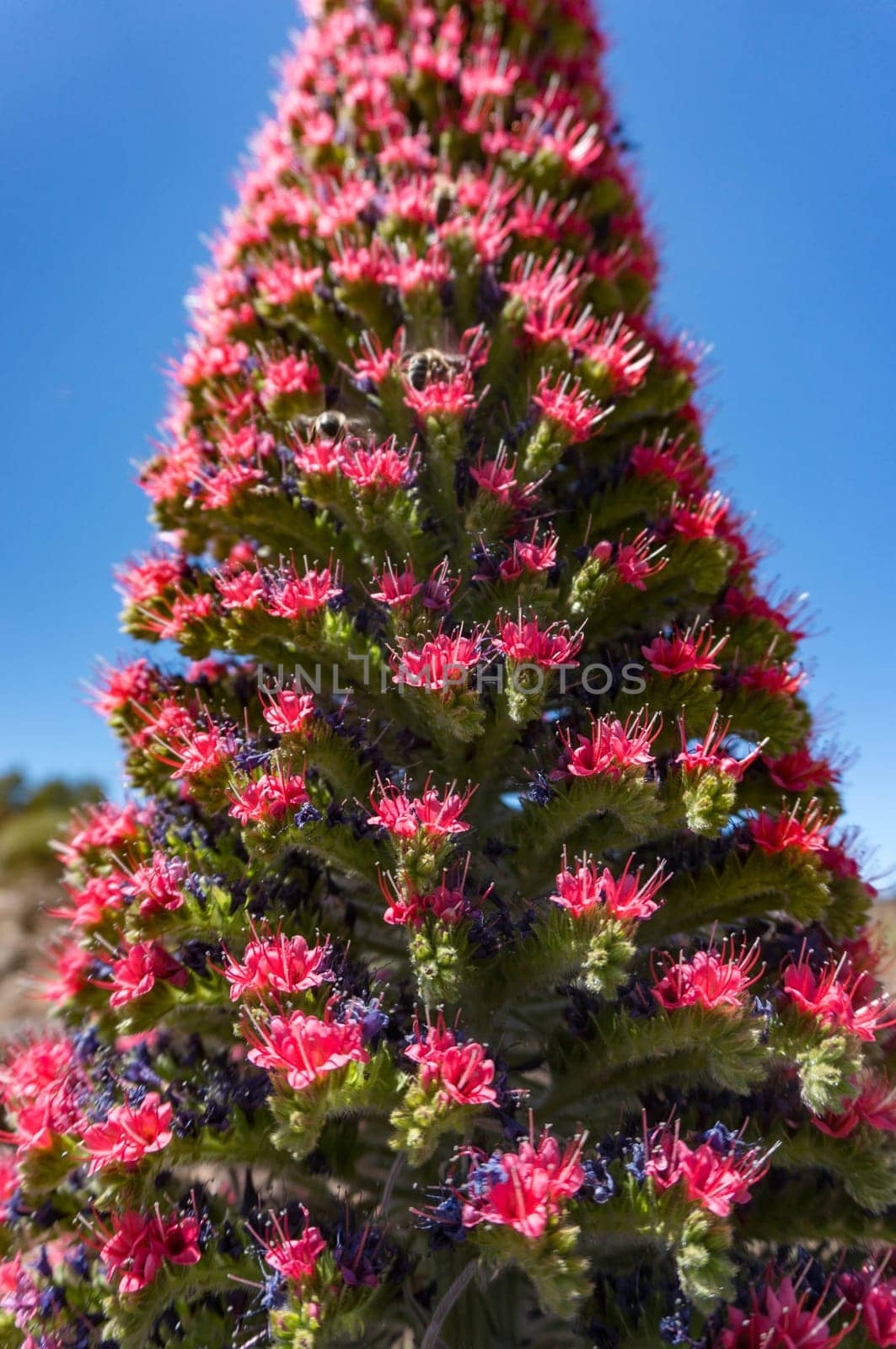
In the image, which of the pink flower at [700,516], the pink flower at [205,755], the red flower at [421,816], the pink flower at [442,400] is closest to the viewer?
the red flower at [421,816]

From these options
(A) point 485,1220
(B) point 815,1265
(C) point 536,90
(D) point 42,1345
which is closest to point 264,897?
(A) point 485,1220

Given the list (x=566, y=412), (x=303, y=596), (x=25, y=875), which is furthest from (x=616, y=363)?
(x=25, y=875)

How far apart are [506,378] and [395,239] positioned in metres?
1.22

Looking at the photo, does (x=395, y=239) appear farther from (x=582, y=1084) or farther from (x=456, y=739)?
(x=582, y=1084)

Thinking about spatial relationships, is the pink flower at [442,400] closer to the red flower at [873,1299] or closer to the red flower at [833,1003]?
the red flower at [833,1003]

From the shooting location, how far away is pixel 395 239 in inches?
225

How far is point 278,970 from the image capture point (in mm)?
3463

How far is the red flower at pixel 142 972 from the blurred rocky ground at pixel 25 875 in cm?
611

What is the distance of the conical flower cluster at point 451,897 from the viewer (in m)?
3.29

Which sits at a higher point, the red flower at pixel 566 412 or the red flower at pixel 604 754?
the red flower at pixel 566 412

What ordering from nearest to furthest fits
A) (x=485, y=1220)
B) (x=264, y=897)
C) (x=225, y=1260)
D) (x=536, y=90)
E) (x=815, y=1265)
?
(x=485, y=1220), (x=225, y=1260), (x=815, y=1265), (x=264, y=897), (x=536, y=90)

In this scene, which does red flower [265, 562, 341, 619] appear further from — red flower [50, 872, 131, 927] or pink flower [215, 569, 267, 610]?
red flower [50, 872, 131, 927]

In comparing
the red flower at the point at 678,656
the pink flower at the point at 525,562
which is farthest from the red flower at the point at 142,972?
the red flower at the point at 678,656

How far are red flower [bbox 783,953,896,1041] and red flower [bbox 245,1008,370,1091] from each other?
5.77ft
